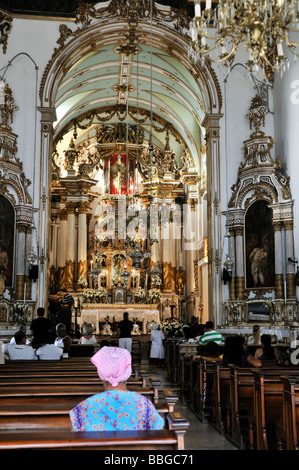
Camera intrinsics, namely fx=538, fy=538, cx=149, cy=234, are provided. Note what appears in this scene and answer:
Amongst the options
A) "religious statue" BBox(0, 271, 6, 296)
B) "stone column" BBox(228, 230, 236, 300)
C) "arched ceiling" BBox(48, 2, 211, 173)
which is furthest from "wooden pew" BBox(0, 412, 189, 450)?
"arched ceiling" BBox(48, 2, 211, 173)

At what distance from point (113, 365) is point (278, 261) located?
453 inches

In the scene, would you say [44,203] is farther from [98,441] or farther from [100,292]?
[98,441]

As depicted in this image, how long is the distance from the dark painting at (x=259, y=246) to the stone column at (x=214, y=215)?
82 cm

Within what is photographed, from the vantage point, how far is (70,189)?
2472 cm

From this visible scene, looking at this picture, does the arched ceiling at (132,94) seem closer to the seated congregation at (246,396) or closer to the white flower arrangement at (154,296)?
the white flower arrangement at (154,296)

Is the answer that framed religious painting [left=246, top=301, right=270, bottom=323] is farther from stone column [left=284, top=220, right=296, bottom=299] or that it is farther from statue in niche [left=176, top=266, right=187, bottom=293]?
statue in niche [left=176, top=266, right=187, bottom=293]

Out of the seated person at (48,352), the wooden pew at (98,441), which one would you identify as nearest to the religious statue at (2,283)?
the seated person at (48,352)

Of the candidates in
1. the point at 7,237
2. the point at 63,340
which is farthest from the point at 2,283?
the point at 63,340

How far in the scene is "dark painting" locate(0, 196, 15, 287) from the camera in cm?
1423

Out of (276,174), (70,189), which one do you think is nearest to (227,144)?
(276,174)

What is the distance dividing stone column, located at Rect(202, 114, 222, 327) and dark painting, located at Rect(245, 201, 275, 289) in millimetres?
820

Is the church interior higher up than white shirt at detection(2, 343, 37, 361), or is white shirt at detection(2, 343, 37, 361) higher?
the church interior

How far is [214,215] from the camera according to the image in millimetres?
15305
